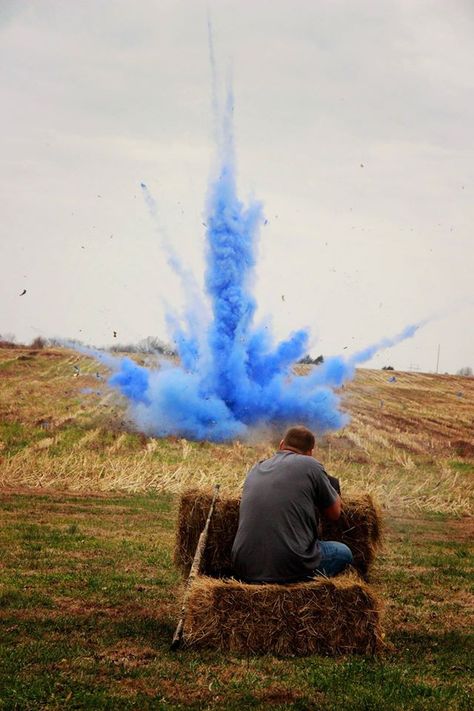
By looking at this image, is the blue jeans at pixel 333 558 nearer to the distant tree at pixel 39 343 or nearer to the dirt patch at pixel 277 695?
the dirt patch at pixel 277 695

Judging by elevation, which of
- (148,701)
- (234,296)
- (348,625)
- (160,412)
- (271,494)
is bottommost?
(148,701)

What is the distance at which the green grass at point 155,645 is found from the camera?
6.37 m

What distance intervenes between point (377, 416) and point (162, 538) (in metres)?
30.9

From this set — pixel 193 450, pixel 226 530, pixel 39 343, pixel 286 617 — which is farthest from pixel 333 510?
pixel 39 343

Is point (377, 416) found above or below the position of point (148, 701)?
above

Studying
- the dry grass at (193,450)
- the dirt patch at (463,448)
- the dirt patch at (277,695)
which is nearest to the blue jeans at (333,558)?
the dirt patch at (277,695)

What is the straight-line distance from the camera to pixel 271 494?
8461 mm

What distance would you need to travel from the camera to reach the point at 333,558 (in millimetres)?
8852

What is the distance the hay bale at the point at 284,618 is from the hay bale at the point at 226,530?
1.93m

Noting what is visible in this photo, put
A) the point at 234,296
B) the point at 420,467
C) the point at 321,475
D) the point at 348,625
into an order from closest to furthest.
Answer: the point at 348,625
the point at 321,475
the point at 420,467
the point at 234,296

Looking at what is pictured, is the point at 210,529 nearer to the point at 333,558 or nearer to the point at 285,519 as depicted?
the point at 333,558

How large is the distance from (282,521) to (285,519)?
0.11 ft

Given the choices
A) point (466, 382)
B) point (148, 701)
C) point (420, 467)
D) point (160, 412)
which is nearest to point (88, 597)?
point (148, 701)

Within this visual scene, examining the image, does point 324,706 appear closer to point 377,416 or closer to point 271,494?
point 271,494
